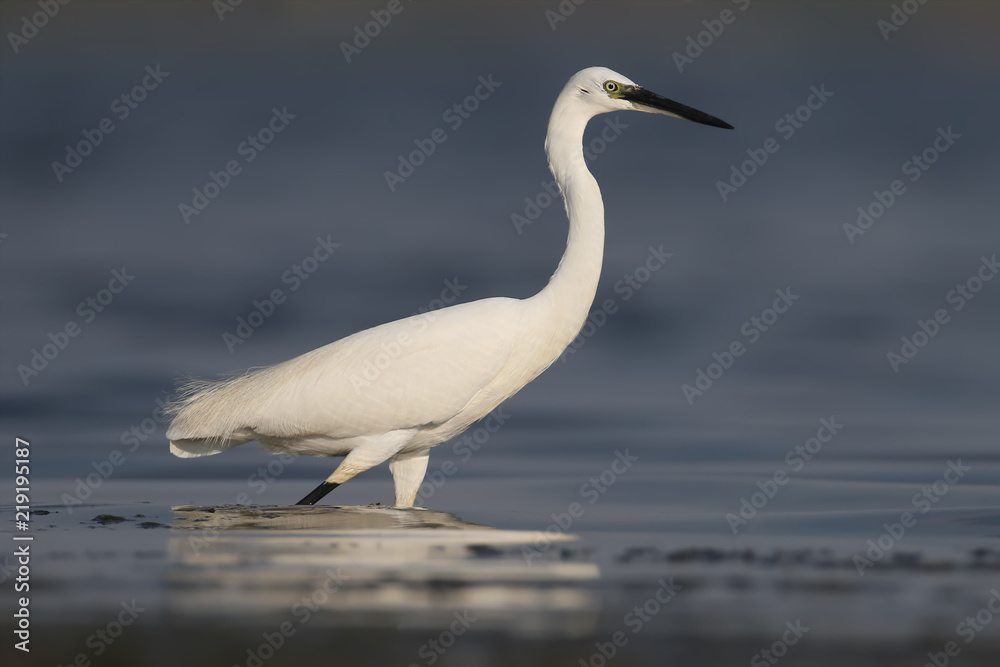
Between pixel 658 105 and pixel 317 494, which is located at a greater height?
pixel 658 105

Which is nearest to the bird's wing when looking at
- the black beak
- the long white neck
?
the long white neck

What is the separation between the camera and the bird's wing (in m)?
8.12

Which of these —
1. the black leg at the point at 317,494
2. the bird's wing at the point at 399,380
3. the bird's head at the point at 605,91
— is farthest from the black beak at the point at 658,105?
the black leg at the point at 317,494

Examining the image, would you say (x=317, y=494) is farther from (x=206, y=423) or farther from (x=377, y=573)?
(x=377, y=573)

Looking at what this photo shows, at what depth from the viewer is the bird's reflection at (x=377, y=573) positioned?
16.4 ft

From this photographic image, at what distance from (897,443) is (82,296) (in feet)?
44.5

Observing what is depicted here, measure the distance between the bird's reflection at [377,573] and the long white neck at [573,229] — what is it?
5.19 ft

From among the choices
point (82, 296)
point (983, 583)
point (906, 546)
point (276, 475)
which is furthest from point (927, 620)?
point (82, 296)

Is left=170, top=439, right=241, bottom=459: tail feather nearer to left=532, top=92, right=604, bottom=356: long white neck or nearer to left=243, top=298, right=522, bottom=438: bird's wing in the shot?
left=243, top=298, right=522, bottom=438: bird's wing

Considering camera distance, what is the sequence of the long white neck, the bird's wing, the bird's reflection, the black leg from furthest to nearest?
the long white neck → the bird's wing → the black leg → the bird's reflection

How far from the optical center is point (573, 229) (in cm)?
841

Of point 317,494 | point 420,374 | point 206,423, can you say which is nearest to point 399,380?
point 420,374

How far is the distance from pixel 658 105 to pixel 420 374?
8.30 ft

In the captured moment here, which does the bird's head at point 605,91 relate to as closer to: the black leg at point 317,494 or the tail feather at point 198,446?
the black leg at point 317,494
